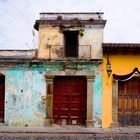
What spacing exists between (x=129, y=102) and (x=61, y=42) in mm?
4353

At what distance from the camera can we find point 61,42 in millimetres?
18172

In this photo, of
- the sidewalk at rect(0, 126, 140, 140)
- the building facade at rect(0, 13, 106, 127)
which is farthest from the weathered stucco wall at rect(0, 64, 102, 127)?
the sidewalk at rect(0, 126, 140, 140)

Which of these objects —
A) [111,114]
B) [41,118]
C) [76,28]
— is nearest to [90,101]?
[111,114]

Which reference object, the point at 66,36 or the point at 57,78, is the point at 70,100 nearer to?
the point at 57,78

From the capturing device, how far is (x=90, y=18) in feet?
59.9

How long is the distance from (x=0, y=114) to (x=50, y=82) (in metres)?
2.94

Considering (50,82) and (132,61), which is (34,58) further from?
(132,61)

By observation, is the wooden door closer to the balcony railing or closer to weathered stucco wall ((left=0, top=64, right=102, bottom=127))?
weathered stucco wall ((left=0, top=64, right=102, bottom=127))

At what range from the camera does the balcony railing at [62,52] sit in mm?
18047

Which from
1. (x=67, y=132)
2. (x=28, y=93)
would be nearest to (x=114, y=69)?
(x=67, y=132)

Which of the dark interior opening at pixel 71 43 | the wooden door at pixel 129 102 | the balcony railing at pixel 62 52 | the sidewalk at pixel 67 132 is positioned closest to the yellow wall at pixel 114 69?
the wooden door at pixel 129 102

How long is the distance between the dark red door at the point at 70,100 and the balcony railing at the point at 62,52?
1.03 metres

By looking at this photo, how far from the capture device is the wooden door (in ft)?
58.9

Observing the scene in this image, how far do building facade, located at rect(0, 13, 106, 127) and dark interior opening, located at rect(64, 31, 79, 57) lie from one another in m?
0.05
